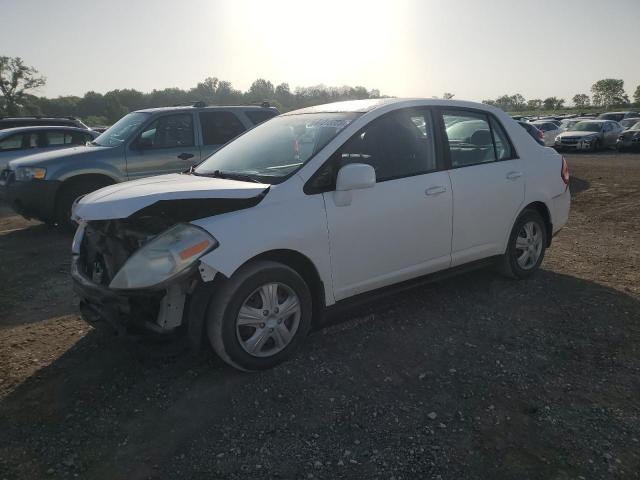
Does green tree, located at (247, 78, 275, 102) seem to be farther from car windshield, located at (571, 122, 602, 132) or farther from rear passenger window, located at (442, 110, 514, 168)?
rear passenger window, located at (442, 110, 514, 168)

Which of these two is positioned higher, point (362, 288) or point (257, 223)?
point (257, 223)

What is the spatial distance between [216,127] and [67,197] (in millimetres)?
2465

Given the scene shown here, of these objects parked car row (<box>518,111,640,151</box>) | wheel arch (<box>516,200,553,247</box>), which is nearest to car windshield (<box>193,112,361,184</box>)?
wheel arch (<box>516,200,553,247</box>)

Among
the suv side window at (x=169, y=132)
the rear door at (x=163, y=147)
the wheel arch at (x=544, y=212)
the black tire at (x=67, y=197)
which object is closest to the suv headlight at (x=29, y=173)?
the black tire at (x=67, y=197)

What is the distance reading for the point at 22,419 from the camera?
9.32 feet

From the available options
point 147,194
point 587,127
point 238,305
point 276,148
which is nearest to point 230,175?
point 276,148

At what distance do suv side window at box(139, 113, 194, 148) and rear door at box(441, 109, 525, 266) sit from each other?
479cm

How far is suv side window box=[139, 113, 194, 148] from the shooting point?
760 cm

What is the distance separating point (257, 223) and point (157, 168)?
5.08m

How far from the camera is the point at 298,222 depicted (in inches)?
128

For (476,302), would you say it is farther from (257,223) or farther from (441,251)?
(257,223)

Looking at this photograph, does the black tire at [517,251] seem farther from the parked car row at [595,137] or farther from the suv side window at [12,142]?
the parked car row at [595,137]

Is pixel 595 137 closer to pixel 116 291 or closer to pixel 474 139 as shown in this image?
pixel 474 139

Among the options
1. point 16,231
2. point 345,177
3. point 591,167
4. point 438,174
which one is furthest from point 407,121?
point 591,167
